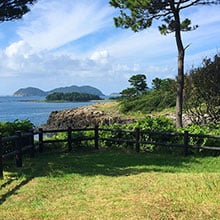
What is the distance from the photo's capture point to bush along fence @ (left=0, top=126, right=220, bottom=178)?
1166cm

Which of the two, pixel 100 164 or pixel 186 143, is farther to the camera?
pixel 186 143

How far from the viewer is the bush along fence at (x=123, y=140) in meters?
11.7

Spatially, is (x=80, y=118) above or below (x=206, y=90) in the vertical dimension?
below

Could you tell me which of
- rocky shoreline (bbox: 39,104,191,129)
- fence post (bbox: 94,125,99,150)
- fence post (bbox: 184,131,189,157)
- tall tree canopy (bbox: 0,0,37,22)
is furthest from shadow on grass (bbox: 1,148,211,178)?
rocky shoreline (bbox: 39,104,191,129)

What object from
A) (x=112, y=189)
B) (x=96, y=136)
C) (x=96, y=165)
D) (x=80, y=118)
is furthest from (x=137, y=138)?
(x=80, y=118)

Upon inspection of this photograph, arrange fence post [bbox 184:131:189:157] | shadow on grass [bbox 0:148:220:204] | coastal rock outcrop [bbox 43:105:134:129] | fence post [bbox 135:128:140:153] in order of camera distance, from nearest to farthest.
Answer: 1. shadow on grass [bbox 0:148:220:204]
2. fence post [bbox 184:131:189:157]
3. fence post [bbox 135:128:140:153]
4. coastal rock outcrop [bbox 43:105:134:129]

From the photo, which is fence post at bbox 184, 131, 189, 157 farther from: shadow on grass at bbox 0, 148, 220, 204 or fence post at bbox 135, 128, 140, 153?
fence post at bbox 135, 128, 140, 153

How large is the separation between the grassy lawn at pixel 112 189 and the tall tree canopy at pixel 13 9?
4944 millimetres

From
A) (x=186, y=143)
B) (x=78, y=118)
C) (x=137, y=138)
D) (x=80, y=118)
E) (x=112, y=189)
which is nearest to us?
(x=112, y=189)

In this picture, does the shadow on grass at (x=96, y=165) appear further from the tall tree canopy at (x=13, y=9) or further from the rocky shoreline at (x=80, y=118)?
the rocky shoreline at (x=80, y=118)

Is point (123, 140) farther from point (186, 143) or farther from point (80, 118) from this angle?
point (80, 118)

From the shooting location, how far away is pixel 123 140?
43.5 ft

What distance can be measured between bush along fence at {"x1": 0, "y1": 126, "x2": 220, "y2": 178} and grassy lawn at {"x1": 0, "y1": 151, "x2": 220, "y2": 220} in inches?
28.3

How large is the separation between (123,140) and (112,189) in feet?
18.9
